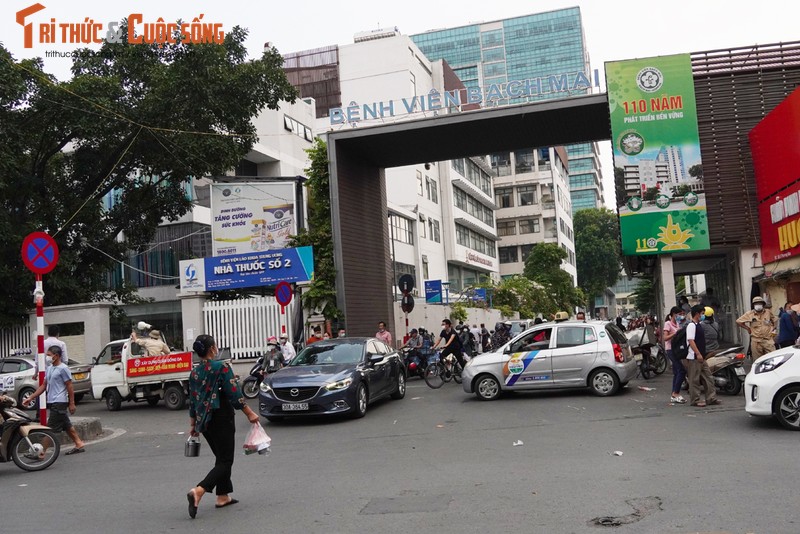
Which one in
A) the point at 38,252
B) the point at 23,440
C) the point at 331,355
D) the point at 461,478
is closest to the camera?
the point at 461,478

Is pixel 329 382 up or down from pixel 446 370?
up

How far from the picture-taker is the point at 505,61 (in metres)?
155

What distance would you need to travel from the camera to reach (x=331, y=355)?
49.3 feet

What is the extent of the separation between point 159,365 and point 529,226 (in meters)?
67.8

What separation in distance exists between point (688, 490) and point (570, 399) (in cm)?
819

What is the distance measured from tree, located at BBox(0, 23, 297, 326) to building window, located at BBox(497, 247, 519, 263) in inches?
2303

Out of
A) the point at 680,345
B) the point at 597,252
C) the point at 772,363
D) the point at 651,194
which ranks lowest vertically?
the point at 772,363

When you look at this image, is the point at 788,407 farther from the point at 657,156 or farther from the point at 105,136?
the point at 105,136

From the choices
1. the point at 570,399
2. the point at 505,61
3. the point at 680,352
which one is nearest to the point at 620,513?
the point at 680,352

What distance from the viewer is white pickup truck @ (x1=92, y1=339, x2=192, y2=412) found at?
17016mm

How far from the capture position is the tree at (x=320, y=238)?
23.8 m

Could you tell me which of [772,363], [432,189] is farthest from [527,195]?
[772,363]

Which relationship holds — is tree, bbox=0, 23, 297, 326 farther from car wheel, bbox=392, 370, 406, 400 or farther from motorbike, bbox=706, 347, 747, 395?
motorbike, bbox=706, 347, 747, 395

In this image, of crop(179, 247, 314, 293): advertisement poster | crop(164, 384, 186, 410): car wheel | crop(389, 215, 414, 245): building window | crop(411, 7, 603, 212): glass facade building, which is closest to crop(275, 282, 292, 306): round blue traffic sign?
crop(179, 247, 314, 293): advertisement poster
